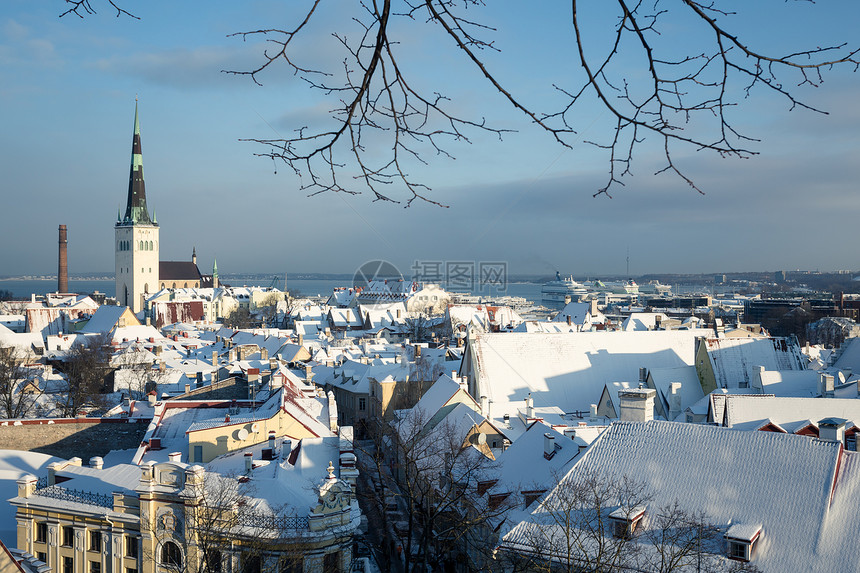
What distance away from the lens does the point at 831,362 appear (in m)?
34.2

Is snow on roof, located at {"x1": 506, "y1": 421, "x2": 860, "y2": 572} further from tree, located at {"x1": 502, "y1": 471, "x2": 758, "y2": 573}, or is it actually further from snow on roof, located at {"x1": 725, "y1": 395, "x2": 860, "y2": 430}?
snow on roof, located at {"x1": 725, "y1": 395, "x2": 860, "y2": 430}

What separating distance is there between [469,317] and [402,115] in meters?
71.0

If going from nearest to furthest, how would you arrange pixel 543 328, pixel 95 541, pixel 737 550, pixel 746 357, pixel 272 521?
1. pixel 737 550
2. pixel 272 521
3. pixel 95 541
4. pixel 746 357
5. pixel 543 328

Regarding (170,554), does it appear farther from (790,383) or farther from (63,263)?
(63,263)

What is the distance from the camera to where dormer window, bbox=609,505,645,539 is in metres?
11.1

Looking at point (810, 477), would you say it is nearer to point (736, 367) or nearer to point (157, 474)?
point (157, 474)

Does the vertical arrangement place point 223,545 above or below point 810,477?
below

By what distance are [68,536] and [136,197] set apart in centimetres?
9904

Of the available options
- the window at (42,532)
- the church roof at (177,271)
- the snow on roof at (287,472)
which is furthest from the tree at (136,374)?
the church roof at (177,271)

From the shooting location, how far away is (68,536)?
14.2 meters

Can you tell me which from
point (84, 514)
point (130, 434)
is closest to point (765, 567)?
point (84, 514)

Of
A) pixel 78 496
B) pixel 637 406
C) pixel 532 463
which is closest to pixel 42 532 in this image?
pixel 78 496

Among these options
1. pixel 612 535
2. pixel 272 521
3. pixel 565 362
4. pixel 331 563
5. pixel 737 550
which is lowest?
pixel 331 563

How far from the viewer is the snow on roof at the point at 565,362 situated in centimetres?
3125
